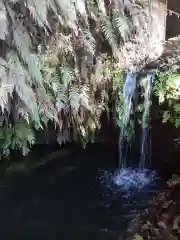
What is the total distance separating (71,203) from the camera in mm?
4684

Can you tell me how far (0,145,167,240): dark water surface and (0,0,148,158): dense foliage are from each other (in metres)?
0.47

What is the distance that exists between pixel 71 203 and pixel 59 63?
5.73 ft

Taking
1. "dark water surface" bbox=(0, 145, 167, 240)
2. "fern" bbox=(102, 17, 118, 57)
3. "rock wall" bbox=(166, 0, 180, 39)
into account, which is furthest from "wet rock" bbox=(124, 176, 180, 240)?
"rock wall" bbox=(166, 0, 180, 39)

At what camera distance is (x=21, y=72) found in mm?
4613

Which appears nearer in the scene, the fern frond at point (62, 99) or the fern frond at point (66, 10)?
the fern frond at point (66, 10)

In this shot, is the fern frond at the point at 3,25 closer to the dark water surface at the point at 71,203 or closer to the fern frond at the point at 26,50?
the fern frond at the point at 26,50

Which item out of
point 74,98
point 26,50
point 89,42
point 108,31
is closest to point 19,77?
point 26,50

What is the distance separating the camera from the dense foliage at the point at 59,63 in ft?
15.0

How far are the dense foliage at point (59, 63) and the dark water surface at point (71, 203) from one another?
47 centimetres

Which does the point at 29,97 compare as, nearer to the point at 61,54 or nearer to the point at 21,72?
the point at 21,72

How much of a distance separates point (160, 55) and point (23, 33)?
6.45 ft

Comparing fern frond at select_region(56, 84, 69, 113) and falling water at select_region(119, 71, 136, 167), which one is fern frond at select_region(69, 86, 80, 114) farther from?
falling water at select_region(119, 71, 136, 167)

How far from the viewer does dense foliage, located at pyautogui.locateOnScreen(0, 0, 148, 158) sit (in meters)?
4.56

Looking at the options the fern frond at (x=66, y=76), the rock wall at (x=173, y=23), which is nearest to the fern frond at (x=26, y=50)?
the fern frond at (x=66, y=76)
